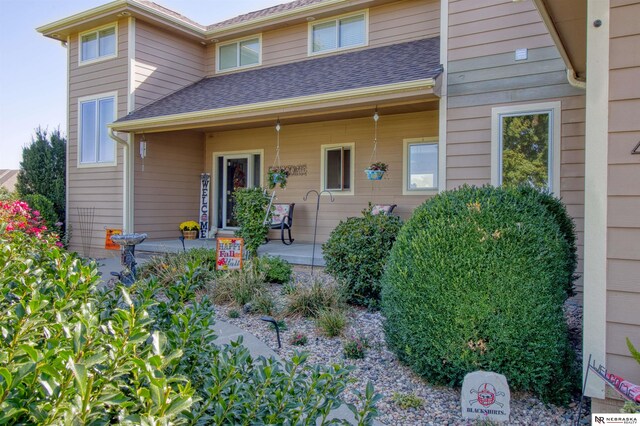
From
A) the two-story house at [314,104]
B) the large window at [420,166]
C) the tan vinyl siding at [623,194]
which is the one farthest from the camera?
the large window at [420,166]

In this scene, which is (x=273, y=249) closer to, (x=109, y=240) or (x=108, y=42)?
(x=109, y=240)

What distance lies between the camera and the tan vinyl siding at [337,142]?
8.34 metres

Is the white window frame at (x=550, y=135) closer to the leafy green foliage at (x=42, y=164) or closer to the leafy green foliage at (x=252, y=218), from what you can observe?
the leafy green foliage at (x=252, y=218)

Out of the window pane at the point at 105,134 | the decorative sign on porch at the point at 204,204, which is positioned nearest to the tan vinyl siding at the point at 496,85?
the decorative sign on porch at the point at 204,204

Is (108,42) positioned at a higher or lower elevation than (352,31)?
lower

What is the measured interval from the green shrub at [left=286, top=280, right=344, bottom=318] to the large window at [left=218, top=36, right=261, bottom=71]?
7.05 meters

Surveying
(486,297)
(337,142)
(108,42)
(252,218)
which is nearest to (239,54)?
(108,42)

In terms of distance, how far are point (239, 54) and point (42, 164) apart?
5698 mm

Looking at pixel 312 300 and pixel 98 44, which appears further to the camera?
pixel 98 44

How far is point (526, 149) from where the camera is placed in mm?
5887

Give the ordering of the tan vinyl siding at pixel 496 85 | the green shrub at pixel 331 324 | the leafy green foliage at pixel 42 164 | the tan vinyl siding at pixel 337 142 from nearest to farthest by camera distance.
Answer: the green shrub at pixel 331 324 → the tan vinyl siding at pixel 496 85 → the tan vinyl siding at pixel 337 142 → the leafy green foliage at pixel 42 164

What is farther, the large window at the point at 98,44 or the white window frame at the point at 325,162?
the large window at the point at 98,44

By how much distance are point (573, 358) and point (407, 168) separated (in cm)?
553

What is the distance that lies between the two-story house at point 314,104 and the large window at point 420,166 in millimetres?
26
